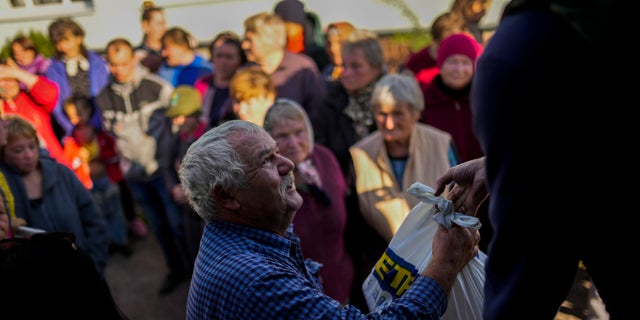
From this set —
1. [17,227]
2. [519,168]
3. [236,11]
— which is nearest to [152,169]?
[17,227]

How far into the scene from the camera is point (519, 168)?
83cm

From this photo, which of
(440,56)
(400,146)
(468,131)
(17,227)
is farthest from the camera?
(440,56)

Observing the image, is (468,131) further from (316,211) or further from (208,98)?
(208,98)

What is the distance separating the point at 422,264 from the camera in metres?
1.59

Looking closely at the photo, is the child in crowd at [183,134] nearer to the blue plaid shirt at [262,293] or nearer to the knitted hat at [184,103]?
the knitted hat at [184,103]

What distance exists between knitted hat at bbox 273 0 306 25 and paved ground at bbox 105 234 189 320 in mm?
3041

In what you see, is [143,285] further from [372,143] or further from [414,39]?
[414,39]

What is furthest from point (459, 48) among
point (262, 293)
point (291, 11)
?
point (291, 11)

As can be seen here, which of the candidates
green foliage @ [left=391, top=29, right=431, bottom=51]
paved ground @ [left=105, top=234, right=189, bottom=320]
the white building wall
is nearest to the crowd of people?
paved ground @ [left=105, top=234, right=189, bottom=320]

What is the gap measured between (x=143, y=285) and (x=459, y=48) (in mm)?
3417

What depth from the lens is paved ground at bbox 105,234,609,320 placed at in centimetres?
423

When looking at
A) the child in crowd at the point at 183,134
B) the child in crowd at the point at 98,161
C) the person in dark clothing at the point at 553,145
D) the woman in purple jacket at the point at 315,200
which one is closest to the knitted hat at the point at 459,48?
the woman in purple jacket at the point at 315,200

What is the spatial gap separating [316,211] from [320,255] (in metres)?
0.25

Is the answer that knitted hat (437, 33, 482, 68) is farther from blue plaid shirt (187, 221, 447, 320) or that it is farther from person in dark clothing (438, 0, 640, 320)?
person in dark clothing (438, 0, 640, 320)
